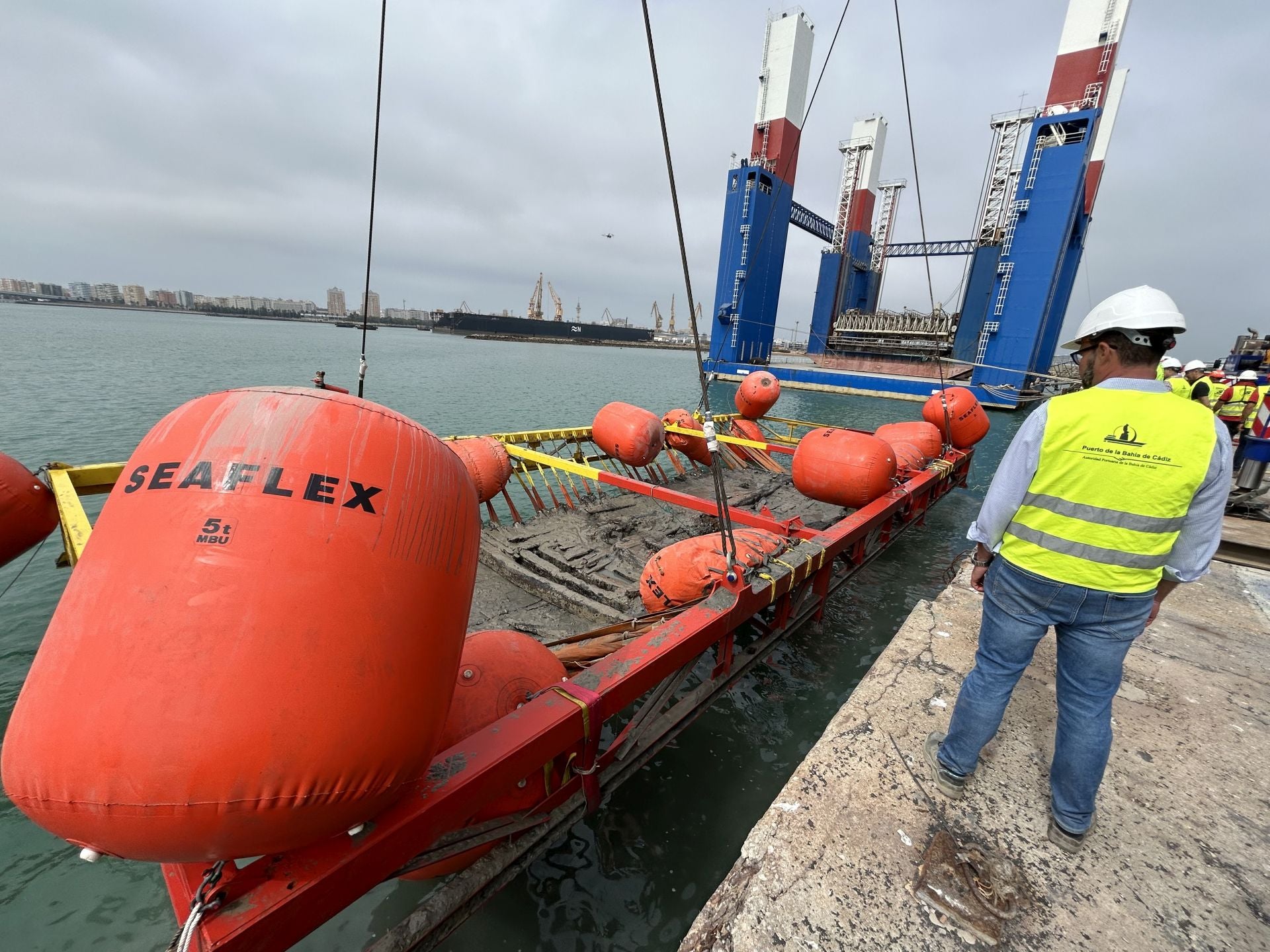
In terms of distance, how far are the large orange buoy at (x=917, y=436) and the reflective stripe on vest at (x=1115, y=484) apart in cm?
615

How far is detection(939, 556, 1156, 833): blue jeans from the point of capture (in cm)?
197

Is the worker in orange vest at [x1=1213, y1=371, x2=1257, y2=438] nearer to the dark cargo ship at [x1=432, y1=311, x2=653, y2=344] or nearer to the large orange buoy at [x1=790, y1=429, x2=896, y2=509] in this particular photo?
the large orange buoy at [x1=790, y1=429, x2=896, y2=509]

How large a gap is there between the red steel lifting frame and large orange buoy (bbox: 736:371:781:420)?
8105 millimetres

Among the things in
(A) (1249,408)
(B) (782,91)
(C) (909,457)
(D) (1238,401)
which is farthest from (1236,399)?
(B) (782,91)

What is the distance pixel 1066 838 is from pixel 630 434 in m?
5.63

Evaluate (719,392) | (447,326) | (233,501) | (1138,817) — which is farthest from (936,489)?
(447,326)

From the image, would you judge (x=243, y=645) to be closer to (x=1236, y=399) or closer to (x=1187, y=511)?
(x=1187, y=511)

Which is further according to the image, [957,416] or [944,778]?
[957,416]

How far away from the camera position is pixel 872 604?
6273 mm

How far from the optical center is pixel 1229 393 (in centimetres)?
911

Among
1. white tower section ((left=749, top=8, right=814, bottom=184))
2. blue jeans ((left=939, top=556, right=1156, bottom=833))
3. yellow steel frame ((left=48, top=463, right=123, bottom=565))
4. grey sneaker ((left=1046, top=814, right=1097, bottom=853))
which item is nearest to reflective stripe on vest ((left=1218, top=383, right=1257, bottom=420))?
blue jeans ((left=939, top=556, right=1156, bottom=833))

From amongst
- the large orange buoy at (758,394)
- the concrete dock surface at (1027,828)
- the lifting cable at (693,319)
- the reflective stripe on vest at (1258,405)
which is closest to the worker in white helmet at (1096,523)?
the concrete dock surface at (1027,828)

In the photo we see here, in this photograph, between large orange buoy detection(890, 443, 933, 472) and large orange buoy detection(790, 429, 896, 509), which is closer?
large orange buoy detection(790, 429, 896, 509)

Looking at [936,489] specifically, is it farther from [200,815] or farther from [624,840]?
[200,815]
